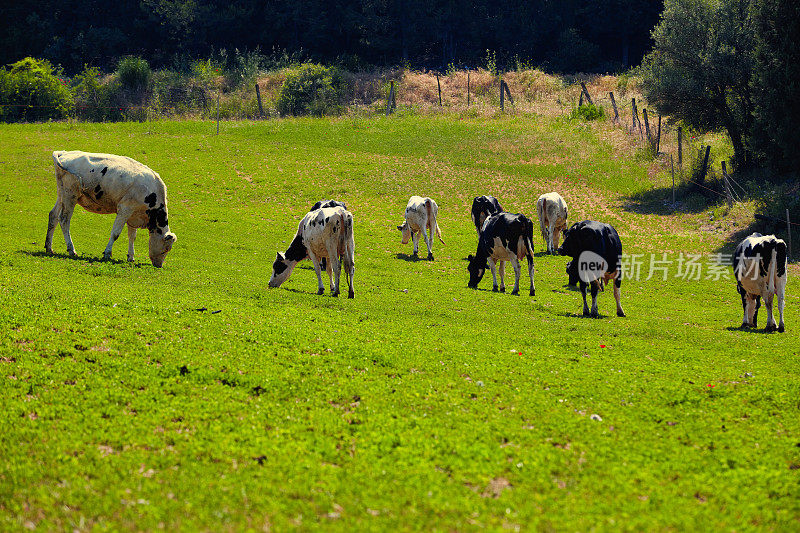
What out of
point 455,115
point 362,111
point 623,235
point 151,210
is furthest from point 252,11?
point 151,210

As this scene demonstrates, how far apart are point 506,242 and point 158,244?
11.5 meters

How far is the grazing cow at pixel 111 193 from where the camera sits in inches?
784

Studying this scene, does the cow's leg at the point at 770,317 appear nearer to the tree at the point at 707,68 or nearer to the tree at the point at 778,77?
the tree at the point at 778,77

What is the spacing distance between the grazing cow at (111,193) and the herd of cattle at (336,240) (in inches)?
1.1

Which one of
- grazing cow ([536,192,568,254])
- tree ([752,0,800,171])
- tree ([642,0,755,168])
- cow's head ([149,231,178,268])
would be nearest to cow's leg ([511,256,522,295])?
grazing cow ([536,192,568,254])

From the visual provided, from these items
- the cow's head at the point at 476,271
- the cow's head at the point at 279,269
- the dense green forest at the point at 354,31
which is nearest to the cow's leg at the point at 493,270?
the cow's head at the point at 476,271

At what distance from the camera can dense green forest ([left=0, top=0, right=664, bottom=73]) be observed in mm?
90625

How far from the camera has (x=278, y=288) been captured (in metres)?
20.0

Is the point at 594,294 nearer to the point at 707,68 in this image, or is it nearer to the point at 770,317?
the point at 770,317

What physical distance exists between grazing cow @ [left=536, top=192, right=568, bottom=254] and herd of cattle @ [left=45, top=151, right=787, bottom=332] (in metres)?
8.98

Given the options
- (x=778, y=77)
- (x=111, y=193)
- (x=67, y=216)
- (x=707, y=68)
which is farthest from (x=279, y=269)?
(x=707, y=68)

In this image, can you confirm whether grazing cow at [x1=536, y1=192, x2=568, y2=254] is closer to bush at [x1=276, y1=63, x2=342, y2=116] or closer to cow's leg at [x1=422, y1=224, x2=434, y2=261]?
cow's leg at [x1=422, y1=224, x2=434, y2=261]

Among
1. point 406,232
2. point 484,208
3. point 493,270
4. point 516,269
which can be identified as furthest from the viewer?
point 484,208

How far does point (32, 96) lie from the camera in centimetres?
5628
